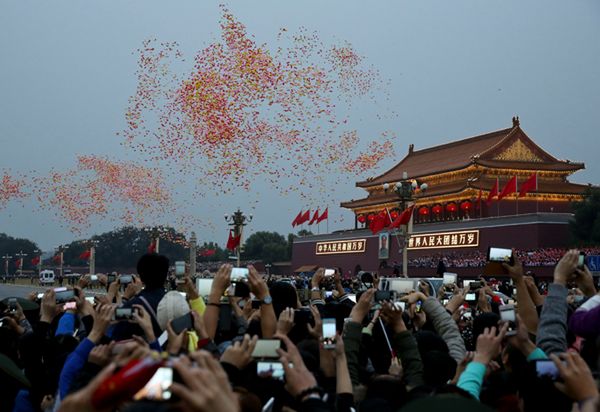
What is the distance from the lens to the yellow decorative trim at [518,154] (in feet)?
157

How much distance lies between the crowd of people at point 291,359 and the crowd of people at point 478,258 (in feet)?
90.2

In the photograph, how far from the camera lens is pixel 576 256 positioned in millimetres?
4262

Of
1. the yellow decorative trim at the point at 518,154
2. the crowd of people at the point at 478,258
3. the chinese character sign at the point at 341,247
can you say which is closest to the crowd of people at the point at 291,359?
the crowd of people at the point at 478,258

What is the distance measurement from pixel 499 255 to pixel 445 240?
38684mm

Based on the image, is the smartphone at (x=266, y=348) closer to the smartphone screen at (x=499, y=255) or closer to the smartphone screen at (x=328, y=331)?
the smartphone screen at (x=328, y=331)

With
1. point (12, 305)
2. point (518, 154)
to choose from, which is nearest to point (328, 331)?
point (12, 305)

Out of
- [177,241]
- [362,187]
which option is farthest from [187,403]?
[177,241]

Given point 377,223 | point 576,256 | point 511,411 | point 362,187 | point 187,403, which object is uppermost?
point 362,187

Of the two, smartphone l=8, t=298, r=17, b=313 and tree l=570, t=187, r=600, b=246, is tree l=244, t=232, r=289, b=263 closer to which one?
tree l=570, t=187, r=600, b=246

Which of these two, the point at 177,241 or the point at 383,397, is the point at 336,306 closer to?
the point at 383,397

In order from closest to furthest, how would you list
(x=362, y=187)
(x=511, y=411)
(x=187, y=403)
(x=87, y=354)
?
(x=187, y=403) < (x=511, y=411) < (x=87, y=354) < (x=362, y=187)

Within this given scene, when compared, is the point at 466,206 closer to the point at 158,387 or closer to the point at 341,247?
the point at 341,247

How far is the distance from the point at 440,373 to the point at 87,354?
177 cm

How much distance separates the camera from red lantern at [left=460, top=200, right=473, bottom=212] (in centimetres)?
4591
